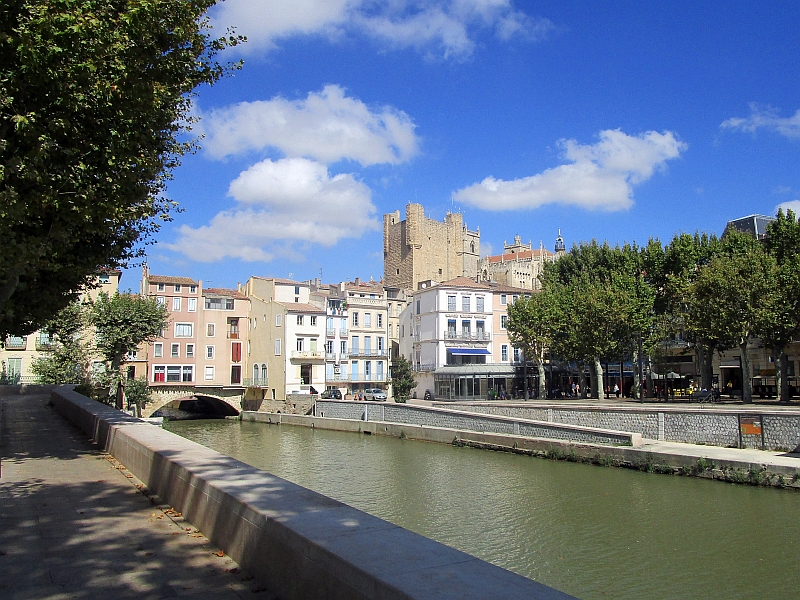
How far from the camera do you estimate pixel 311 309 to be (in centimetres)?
5766

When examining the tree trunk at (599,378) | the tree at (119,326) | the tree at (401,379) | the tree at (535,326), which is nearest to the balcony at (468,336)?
the tree at (535,326)

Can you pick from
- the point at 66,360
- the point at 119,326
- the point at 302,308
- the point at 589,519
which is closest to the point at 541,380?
the point at 302,308

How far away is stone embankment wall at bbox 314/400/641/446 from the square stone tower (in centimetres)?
4973

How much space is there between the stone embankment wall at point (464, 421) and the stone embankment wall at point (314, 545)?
20.6 m

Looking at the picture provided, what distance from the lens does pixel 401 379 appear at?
6112 centimetres

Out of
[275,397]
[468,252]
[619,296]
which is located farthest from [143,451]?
[468,252]

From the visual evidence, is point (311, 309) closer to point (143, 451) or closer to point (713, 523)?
point (713, 523)

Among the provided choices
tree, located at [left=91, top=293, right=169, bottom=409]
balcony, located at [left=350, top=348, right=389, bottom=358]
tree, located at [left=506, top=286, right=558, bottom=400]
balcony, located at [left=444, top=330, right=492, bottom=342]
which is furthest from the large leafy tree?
tree, located at [left=91, top=293, right=169, bottom=409]

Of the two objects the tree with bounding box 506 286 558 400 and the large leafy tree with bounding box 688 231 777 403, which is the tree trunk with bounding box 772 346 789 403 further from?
the tree with bounding box 506 286 558 400

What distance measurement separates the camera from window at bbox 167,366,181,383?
184ft

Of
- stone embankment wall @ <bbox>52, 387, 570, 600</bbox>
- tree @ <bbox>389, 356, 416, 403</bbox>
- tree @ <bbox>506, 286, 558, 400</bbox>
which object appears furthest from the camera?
tree @ <bbox>389, 356, 416, 403</bbox>

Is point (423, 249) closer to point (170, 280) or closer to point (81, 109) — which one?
point (170, 280)

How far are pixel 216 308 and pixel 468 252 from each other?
2065 inches

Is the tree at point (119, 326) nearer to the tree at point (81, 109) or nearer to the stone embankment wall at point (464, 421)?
the stone embankment wall at point (464, 421)
